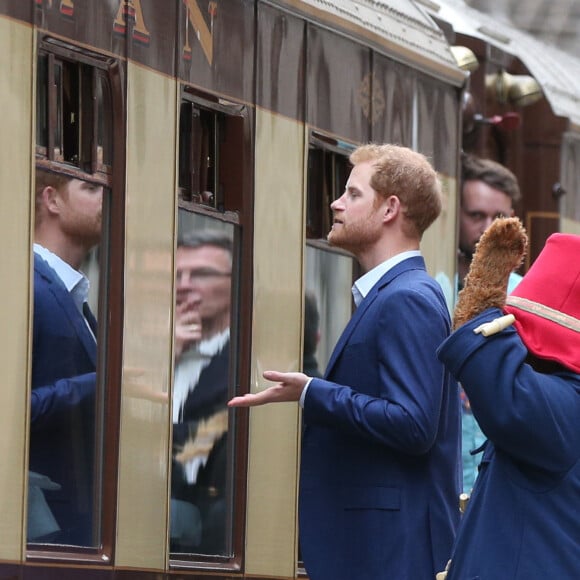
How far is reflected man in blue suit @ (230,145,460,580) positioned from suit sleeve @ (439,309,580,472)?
60cm

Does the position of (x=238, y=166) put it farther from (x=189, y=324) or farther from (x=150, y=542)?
(x=150, y=542)

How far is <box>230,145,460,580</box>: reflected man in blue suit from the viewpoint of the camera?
5.24 meters

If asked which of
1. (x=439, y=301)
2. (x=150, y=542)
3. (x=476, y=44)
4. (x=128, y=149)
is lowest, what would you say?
(x=150, y=542)

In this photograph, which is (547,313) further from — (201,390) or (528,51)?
(528,51)

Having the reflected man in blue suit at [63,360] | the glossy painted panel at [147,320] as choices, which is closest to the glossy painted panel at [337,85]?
the glossy painted panel at [147,320]

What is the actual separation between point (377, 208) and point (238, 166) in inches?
33.5

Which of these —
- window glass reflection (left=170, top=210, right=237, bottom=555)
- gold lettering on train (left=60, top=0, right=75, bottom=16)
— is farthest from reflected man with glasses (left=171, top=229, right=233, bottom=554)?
gold lettering on train (left=60, top=0, right=75, bottom=16)

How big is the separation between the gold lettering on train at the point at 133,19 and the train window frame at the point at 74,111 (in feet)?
0.35

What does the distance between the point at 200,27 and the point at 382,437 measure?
1.43 meters

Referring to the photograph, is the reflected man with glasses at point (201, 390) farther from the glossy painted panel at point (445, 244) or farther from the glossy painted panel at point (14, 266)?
the glossy painted panel at point (445, 244)

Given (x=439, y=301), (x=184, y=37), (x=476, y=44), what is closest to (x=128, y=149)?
(x=184, y=37)

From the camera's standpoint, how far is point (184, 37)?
19.7ft

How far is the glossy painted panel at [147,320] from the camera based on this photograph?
563 cm

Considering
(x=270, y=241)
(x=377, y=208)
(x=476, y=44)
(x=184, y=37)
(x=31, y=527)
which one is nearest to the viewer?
(x=31, y=527)
